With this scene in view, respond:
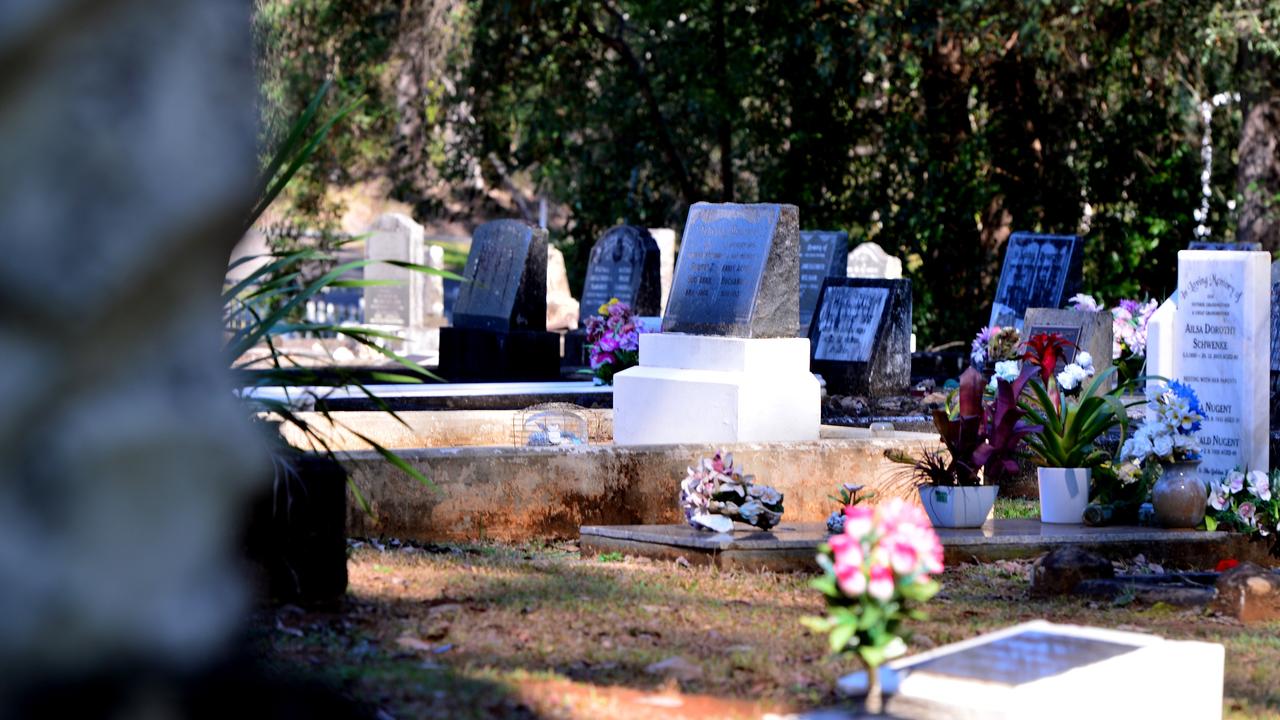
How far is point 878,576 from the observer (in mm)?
4395

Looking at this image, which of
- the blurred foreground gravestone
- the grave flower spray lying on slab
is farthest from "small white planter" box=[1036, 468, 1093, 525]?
the blurred foreground gravestone

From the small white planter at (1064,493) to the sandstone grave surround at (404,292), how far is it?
18452 mm

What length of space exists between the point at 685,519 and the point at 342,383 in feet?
11.3

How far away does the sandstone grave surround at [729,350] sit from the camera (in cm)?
996

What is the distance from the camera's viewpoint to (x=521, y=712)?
14.5 feet

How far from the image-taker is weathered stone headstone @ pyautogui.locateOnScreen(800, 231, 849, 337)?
1972 centimetres

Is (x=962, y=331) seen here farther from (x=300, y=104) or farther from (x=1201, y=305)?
(x=1201, y=305)

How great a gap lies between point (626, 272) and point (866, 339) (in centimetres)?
590

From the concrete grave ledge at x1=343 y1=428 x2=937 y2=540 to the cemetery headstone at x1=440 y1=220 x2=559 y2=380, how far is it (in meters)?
7.41

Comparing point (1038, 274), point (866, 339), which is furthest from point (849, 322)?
point (1038, 274)

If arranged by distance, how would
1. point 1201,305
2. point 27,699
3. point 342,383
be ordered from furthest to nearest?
point 1201,305
point 342,383
point 27,699

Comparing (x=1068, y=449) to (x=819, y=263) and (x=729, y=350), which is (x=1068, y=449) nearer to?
(x=729, y=350)

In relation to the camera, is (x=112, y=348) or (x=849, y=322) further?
(x=849, y=322)

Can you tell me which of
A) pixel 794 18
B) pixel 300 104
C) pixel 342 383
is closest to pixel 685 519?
pixel 342 383
